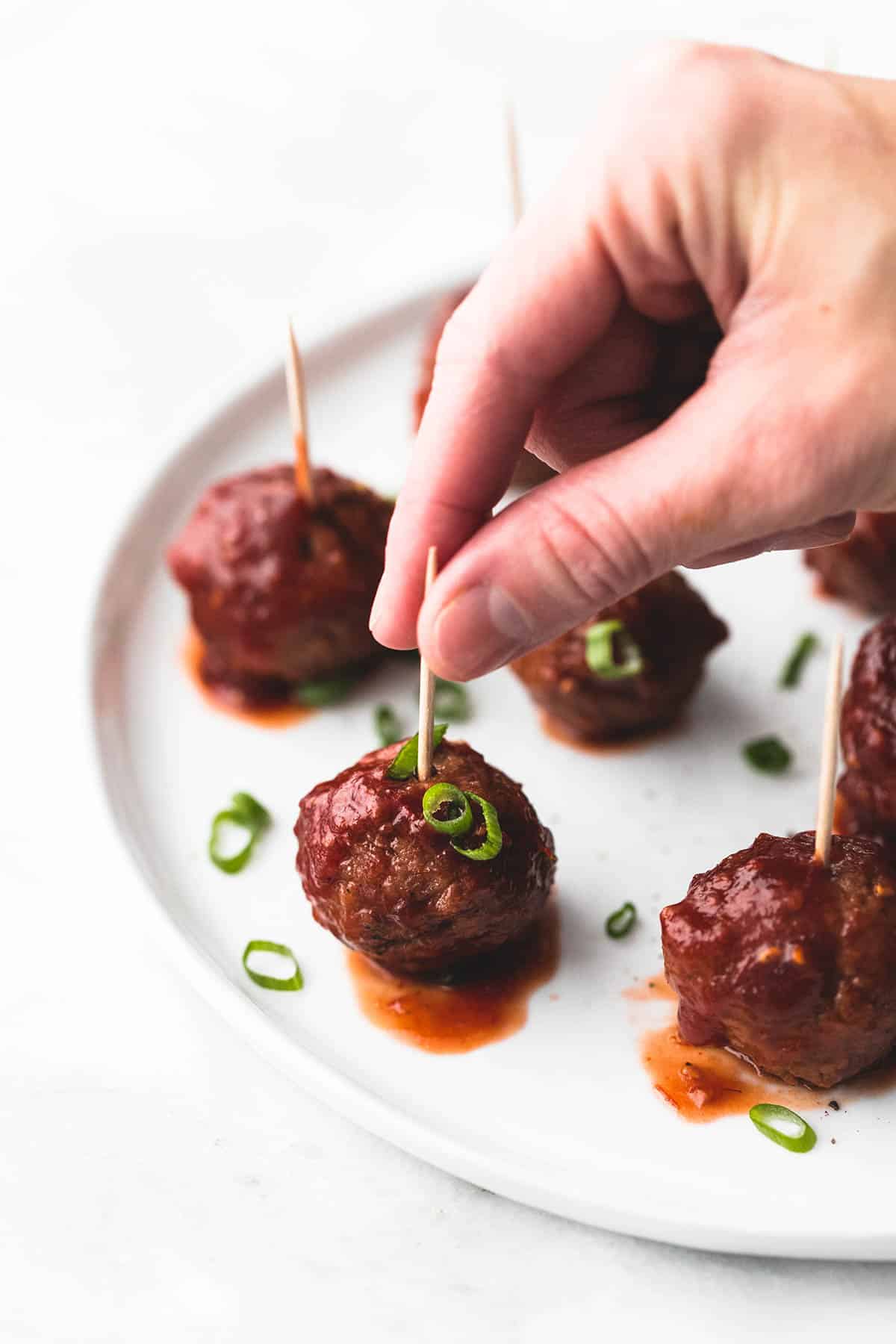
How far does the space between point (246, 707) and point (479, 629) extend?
1.83 meters

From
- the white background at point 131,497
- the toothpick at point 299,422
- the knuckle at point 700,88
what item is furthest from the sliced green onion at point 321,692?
the knuckle at point 700,88

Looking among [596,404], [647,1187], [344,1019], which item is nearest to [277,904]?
[344,1019]

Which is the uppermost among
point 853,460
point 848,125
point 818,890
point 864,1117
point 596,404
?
point 848,125

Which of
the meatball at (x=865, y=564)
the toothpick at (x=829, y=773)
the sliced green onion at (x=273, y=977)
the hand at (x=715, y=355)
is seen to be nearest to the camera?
the hand at (x=715, y=355)

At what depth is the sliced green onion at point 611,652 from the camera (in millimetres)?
4445

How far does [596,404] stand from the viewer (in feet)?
13.0

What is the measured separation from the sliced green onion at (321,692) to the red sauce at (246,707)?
27 millimetres

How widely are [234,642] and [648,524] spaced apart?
6.58 feet

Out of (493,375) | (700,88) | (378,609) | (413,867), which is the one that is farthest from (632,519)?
(413,867)

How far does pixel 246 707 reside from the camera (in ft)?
16.1

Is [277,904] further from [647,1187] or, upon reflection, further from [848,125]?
[848,125]

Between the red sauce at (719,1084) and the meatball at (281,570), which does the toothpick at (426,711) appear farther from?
the meatball at (281,570)

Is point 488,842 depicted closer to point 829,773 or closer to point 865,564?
point 829,773

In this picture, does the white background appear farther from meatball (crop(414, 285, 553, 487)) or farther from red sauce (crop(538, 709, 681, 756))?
red sauce (crop(538, 709, 681, 756))
